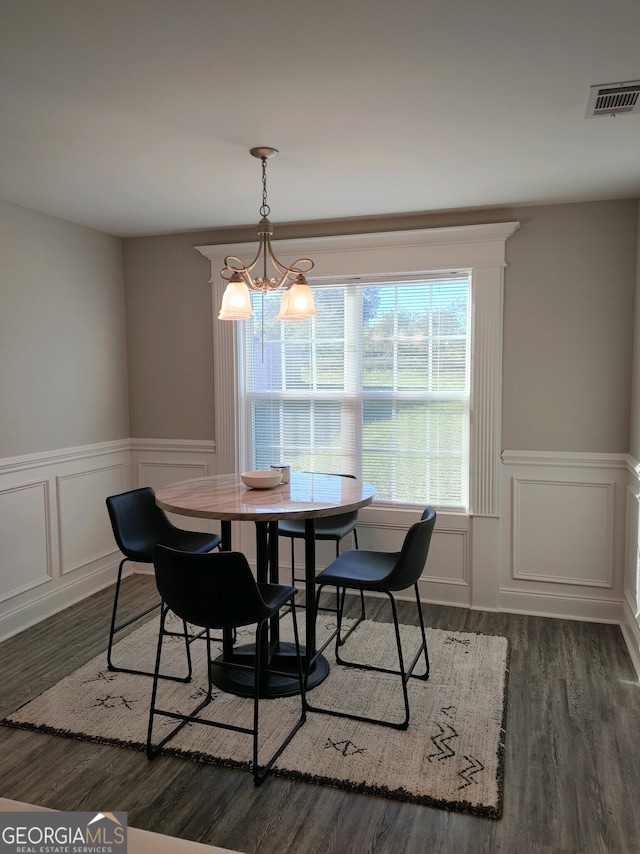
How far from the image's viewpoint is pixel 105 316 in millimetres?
4387

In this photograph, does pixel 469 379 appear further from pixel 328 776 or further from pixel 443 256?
pixel 328 776

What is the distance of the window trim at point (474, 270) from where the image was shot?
12.4ft

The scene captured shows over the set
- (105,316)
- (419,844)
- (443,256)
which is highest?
(443,256)

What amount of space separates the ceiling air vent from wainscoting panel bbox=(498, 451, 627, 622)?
1.98m

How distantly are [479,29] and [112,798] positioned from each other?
2.69m

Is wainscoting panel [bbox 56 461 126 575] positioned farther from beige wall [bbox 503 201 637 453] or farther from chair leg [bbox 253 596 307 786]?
beige wall [bbox 503 201 637 453]

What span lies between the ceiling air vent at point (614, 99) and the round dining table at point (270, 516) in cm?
174

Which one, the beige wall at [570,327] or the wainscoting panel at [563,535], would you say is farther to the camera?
the wainscoting panel at [563,535]

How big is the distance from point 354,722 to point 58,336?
285 cm

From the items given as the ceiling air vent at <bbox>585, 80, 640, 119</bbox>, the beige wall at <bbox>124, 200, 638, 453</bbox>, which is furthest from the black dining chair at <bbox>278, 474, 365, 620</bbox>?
the ceiling air vent at <bbox>585, 80, 640, 119</bbox>

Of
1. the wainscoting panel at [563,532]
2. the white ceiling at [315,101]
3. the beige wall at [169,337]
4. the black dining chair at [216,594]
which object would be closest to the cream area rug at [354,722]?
the black dining chair at [216,594]

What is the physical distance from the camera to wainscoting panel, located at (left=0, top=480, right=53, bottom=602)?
11.6 feet

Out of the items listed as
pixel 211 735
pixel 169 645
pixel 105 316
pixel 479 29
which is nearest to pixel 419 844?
pixel 211 735

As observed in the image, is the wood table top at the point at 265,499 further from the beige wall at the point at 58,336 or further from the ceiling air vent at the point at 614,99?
the ceiling air vent at the point at 614,99
